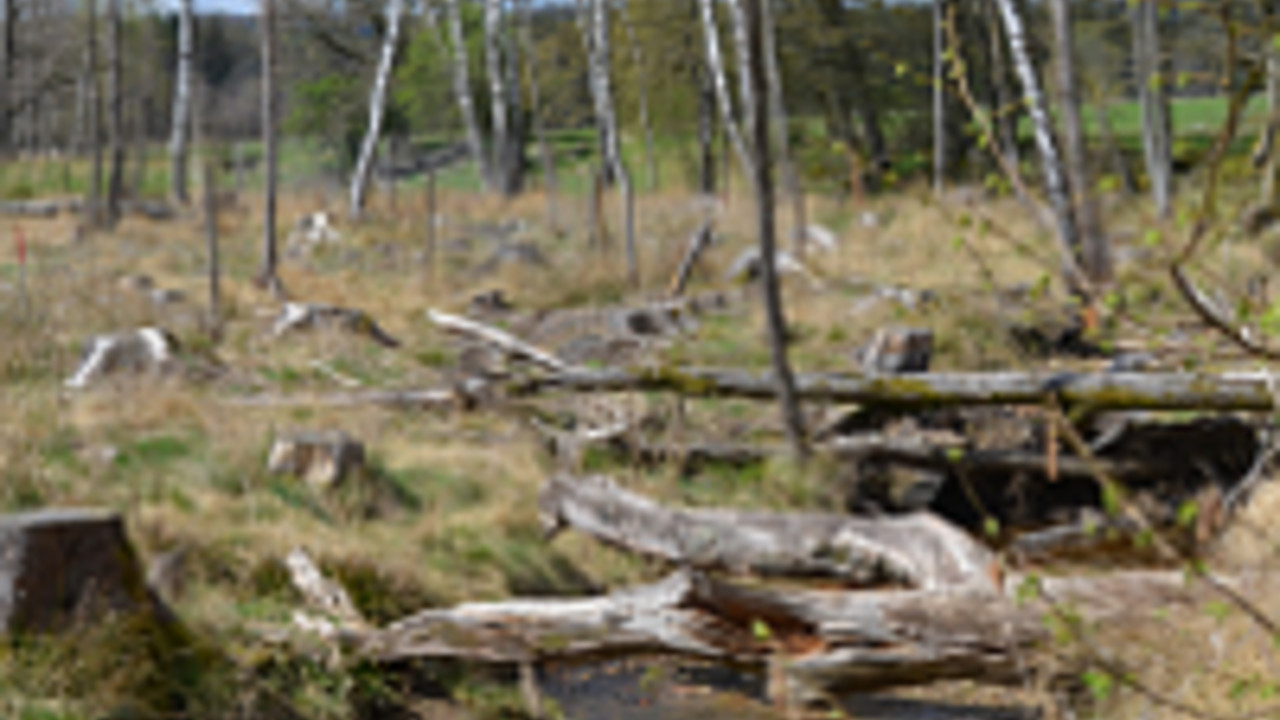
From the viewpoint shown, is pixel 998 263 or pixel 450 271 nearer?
pixel 998 263

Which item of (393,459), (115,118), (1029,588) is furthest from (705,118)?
(1029,588)

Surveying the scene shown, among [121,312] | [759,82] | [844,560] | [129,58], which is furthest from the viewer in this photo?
[129,58]

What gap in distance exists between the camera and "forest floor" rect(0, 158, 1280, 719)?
5.83 metres

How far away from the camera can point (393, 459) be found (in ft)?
34.1

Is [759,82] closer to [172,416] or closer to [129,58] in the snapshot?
[172,416]

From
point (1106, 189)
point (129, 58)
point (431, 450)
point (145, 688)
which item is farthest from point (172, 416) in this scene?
point (129, 58)

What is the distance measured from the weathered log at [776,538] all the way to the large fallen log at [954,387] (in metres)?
1.01

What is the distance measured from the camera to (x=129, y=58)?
149ft

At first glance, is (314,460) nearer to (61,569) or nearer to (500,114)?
(61,569)

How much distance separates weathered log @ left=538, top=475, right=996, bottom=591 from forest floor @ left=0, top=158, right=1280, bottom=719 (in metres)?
0.26

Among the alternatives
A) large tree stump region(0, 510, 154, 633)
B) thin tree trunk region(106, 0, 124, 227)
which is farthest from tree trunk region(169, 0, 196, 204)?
large tree stump region(0, 510, 154, 633)

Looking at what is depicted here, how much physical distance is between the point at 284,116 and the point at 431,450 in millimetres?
33019

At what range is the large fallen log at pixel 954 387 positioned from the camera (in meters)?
8.24

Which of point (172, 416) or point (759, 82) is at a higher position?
point (759, 82)
